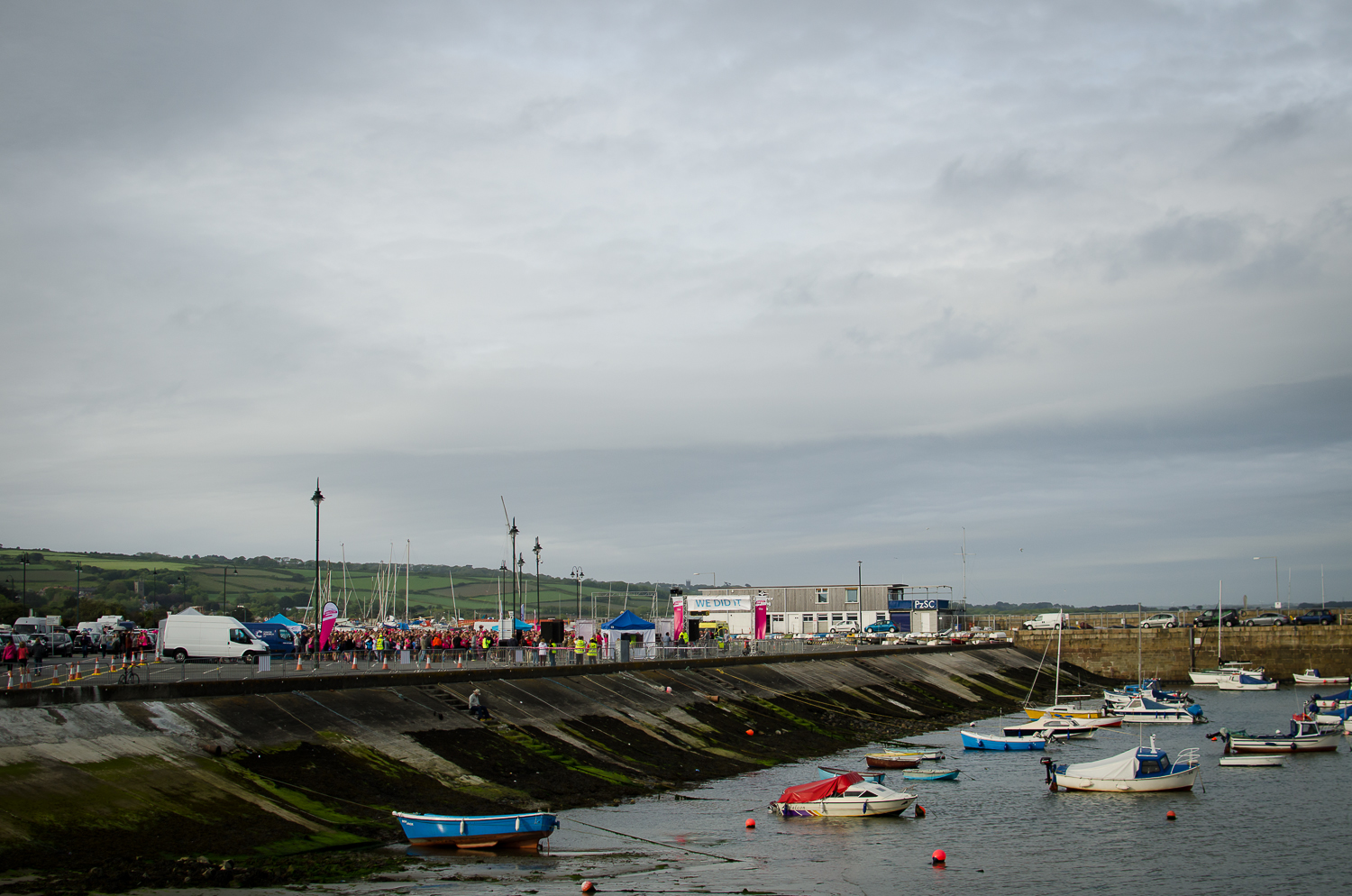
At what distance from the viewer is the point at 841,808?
39.2 m

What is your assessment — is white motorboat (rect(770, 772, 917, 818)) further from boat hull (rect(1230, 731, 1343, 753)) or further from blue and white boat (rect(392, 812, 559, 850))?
boat hull (rect(1230, 731, 1343, 753))

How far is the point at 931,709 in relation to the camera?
81.5 m

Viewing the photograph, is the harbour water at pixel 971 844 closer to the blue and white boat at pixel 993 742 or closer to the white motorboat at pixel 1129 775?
the white motorboat at pixel 1129 775

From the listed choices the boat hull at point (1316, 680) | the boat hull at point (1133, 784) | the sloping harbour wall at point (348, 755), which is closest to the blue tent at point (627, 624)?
the sloping harbour wall at point (348, 755)

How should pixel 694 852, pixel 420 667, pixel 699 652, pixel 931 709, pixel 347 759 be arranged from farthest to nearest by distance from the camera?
pixel 931 709 → pixel 699 652 → pixel 420 667 → pixel 347 759 → pixel 694 852

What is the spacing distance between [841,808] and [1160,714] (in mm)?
49741

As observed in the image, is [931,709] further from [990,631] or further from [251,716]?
[990,631]

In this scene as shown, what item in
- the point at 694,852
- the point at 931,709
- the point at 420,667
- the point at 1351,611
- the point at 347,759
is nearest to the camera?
the point at 694,852

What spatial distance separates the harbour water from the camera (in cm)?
2939

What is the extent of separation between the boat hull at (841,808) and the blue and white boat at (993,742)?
76.6ft

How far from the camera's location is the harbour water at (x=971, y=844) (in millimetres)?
29391

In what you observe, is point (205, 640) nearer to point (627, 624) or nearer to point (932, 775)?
point (627, 624)

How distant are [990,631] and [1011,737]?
8598 centimetres

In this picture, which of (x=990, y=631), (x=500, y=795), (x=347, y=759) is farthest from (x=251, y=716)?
(x=990, y=631)
